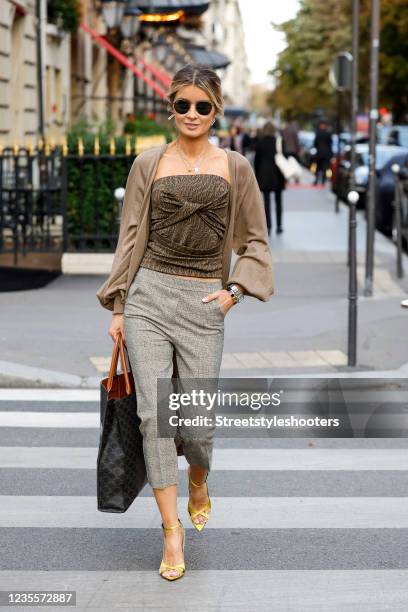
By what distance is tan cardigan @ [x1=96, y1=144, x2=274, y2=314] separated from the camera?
5.05 m

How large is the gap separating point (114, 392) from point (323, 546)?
1.15 metres

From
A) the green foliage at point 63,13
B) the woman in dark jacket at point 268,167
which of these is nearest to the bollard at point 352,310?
the woman in dark jacket at point 268,167

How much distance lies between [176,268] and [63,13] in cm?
2229

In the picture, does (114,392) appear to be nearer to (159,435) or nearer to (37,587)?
(159,435)

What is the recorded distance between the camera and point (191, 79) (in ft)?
16.4

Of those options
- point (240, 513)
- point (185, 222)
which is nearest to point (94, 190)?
point (240, 513)

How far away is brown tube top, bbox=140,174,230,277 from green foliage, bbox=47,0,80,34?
21.9m

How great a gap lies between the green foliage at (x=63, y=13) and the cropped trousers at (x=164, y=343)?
865 inches

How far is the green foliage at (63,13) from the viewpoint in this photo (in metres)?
26.2

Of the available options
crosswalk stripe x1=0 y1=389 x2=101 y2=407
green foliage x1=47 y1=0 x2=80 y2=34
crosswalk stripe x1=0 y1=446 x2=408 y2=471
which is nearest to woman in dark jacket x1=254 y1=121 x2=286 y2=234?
green foliage x1=47 y1=0 x2=80 y2=34

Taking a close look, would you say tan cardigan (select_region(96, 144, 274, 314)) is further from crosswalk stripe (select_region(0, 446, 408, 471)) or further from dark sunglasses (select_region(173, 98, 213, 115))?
crosswalk stripe (select_region(0, 446, 408, 471))

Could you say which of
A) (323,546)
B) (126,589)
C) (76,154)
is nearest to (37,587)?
(126,589)

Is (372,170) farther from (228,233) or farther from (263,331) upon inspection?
(228,233)

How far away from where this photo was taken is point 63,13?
1041 inches
